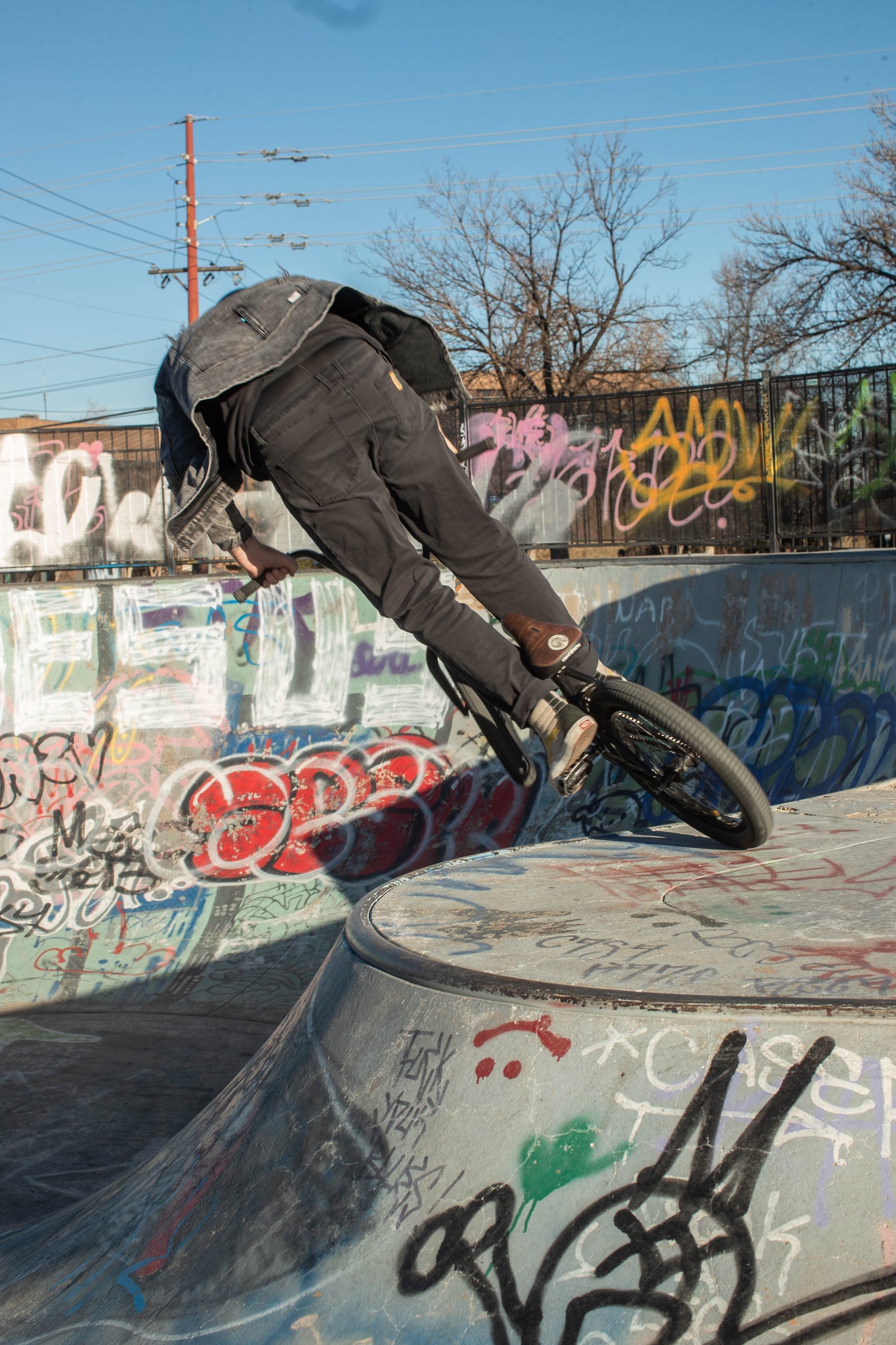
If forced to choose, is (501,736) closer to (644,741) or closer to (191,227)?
(644,741)

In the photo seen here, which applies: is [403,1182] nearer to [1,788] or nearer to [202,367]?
[202,367]

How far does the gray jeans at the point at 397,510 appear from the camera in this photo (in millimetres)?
2949

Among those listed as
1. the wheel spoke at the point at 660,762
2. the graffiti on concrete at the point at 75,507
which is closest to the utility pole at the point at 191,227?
the graffiti on concrete at the point at 75,507

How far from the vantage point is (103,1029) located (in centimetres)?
563

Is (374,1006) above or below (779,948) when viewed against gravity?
below

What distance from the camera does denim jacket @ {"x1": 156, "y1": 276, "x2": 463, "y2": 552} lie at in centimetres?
287

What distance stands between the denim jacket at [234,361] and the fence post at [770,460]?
6.62 metres

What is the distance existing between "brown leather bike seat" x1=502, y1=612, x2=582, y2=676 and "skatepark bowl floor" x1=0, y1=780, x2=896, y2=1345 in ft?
2.13

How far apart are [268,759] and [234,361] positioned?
165 inches

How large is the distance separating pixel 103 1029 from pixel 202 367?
407cm

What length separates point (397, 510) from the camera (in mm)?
3260

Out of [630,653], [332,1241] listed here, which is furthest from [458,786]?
[332,1241]

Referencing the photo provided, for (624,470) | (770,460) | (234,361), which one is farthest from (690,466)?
(234,361)

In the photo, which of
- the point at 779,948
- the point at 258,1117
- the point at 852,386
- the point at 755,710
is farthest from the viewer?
the point at 852,386
